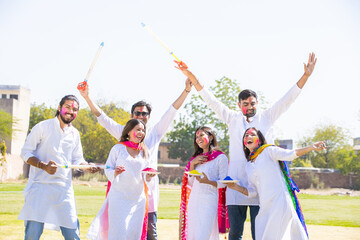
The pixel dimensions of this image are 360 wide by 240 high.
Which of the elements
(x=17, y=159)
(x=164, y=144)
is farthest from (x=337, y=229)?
(x=164, y=144)

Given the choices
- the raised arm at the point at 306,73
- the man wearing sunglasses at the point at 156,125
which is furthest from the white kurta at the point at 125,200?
the raised arm at the point at 306,73

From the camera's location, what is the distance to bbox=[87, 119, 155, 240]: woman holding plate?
4.86 meters

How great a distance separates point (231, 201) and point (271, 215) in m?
0.62

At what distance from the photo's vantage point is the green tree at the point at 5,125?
33.6 meters

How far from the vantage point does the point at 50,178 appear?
4.96 metres

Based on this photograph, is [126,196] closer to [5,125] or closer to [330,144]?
[5,125]

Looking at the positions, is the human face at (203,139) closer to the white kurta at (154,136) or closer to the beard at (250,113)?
the white kurta at (154,136)

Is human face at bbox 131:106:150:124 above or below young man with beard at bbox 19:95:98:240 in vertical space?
above

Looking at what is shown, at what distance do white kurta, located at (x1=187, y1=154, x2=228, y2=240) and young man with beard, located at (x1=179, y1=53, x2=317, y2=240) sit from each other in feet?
0.54

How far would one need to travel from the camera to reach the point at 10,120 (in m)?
34.3

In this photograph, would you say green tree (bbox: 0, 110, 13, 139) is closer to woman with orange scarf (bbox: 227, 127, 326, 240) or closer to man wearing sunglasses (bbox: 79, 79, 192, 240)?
man wearing sunglasses (bbox: 79, 79, 192, 240)

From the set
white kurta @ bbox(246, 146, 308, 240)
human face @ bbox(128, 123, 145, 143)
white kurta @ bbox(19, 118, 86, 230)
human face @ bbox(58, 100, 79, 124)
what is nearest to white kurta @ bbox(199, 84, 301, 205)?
white kurta @ bbox(246, 146, 308, 240)

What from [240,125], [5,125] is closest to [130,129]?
[240,125]

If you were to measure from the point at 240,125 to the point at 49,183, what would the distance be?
2.66 metres
